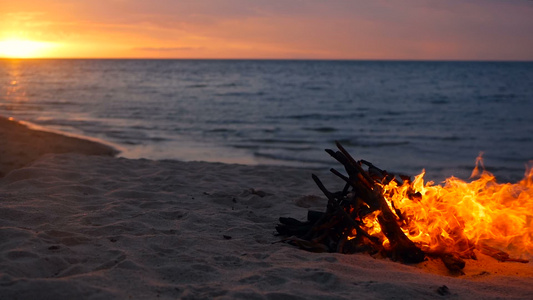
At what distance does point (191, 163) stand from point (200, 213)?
4.24m

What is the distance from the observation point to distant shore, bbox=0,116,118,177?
9490 millimetres

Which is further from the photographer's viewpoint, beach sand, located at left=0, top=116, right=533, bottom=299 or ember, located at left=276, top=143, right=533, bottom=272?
ember, located at left=276, top=143, right=533, bottom=272

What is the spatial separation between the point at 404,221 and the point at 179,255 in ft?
7.55

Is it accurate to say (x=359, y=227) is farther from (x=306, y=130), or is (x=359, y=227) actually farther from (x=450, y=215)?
(x=306, y=130)

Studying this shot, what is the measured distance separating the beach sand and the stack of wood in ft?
0.56

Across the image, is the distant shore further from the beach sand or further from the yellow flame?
the yellow flame

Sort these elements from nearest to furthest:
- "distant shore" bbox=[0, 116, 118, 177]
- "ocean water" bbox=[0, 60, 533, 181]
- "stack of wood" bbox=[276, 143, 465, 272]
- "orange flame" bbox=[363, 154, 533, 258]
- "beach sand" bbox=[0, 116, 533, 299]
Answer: "beach sand" bbox=[0, 116, 533, 299]
"stack of wood" bbox=[276, 143, 465, 272]
"orange flame" bbox=[363, 154, 533, 258]
"distant shore" bbox=[0, 116, 118, 177]
"ocean water" bbox=[0, 60, 533, 181]

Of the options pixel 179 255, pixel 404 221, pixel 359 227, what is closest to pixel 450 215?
pixel 404 221

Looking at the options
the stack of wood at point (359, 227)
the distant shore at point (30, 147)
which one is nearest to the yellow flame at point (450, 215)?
the stack of wood at point (359, 227)

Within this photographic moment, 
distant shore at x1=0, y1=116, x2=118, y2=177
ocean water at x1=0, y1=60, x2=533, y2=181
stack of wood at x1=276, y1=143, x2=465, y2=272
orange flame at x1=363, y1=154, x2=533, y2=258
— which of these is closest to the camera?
stack of wood at x1=276, y1=143, x2=465, y2=272

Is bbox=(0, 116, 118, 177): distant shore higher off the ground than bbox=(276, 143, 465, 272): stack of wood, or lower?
lower

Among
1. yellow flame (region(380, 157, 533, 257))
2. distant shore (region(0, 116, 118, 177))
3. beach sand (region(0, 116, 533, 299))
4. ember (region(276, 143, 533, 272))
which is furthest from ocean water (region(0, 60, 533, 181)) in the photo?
ember (region(276, 143, 533, 272))

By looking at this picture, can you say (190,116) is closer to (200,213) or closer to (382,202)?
(200,213)

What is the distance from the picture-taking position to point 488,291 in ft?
13.0
